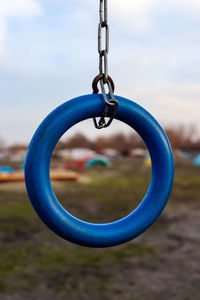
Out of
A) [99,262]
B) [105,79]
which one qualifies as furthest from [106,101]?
[99,262]

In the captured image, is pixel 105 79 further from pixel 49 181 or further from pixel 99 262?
pixel 99 262

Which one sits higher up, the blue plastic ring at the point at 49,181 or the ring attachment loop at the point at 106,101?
the ring attachment loop at the point at 106,101

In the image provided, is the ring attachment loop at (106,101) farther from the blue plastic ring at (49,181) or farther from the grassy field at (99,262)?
the grassy field at (99,262)

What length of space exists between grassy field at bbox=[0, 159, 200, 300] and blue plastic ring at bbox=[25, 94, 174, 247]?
3984mm

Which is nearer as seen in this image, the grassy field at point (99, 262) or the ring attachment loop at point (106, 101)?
the ring attachment loop at point (106, 101)

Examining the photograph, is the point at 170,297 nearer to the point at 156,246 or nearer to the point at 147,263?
the point at 147,263

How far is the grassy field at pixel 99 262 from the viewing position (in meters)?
5.47

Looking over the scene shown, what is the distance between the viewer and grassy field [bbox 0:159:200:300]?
18.0ft

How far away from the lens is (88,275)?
593 cm

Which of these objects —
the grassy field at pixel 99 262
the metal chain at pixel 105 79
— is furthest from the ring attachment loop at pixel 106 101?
the grassy field at pixel 99 262

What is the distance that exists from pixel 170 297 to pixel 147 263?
47.7 inches

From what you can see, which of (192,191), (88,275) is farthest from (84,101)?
(192,191)

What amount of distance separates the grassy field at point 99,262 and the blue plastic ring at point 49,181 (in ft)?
13.1

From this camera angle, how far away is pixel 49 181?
1.60 metres
